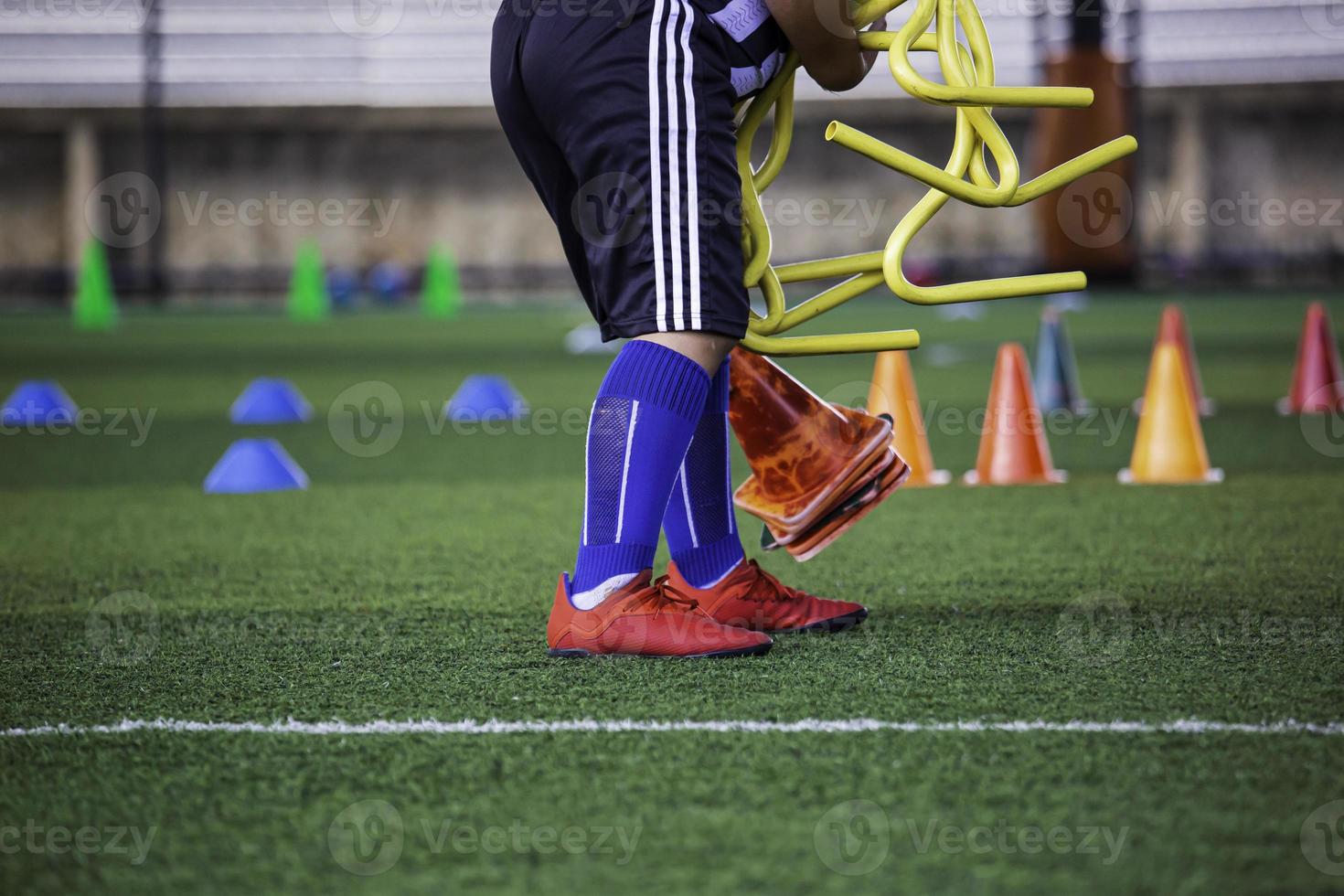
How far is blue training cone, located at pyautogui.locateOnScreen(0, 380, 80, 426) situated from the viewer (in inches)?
285

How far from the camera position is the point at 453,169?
94.1 ft

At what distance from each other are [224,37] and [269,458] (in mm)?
27389

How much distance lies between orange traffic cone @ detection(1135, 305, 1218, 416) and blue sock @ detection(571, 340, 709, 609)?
9.97 feet

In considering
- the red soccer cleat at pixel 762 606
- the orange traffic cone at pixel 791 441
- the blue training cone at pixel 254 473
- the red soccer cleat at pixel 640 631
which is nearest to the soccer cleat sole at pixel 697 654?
the red soccer cleat at pixel 640 631

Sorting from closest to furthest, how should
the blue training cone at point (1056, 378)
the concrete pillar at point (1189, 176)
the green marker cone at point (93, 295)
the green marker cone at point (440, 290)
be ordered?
the blue training cone at point (1056, 378), the green marker cone at point (93, 295), the green marker cone at point (440, 290), the concrete pillar at point (1189, 176)

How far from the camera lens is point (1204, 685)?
235cm

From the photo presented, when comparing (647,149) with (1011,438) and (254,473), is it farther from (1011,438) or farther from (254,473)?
(254,473)

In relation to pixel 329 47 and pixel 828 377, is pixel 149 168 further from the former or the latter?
pixel 828 377

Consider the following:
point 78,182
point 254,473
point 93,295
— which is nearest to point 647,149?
point 254,473

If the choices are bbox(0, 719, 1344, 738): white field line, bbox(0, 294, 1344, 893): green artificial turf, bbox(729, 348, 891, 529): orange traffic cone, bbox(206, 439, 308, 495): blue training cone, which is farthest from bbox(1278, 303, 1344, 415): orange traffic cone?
bbox(0, 719, 1344, 738): white field line

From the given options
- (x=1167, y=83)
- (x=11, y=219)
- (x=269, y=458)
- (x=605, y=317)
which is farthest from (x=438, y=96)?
(x=605, y=317)

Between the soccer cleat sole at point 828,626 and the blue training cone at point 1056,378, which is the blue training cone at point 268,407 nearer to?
the blue training cone at point 1056,378

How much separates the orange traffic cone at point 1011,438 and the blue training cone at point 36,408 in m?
4.33

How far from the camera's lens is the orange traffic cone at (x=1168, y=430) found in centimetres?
502
